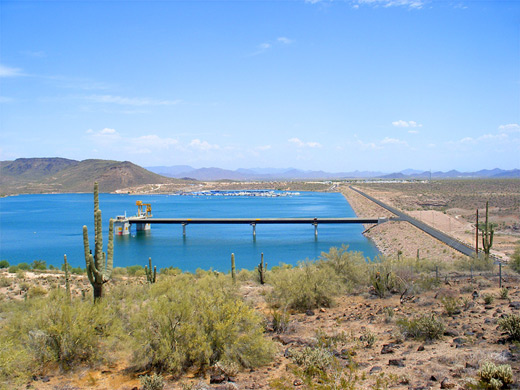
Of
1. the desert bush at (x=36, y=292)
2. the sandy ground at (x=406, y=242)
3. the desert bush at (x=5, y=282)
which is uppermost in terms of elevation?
the desert bush at (x=36, y=292)

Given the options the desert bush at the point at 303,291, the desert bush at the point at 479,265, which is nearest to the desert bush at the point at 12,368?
the desert bush at the point at 303,291

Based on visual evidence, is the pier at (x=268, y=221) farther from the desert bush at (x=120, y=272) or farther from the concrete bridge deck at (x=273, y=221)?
the desert bush at (x=120, y=272)

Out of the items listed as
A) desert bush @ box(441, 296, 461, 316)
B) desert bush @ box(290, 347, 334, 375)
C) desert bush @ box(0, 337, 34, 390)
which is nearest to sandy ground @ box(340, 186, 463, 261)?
desert bush @ box(441, 296, 461, 316)

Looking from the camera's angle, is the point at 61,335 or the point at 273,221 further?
the point at 273,221

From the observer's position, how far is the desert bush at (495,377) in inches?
264

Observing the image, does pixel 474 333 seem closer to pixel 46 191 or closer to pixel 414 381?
pixel 414 381

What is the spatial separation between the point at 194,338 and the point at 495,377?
551 centimetres

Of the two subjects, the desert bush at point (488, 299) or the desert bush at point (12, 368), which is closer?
the desert bush at point (12, 368)

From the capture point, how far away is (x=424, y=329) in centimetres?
1016

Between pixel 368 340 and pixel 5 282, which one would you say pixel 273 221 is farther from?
pixel 368 340

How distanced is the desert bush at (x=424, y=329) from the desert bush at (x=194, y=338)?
3463 millimetres

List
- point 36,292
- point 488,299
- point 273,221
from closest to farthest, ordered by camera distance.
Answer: point 488,299 < point 36,292 < point 273,221

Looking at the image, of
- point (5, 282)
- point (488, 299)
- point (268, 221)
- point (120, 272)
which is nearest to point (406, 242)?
point (268, 221)

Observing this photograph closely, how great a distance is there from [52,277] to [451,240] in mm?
33943
